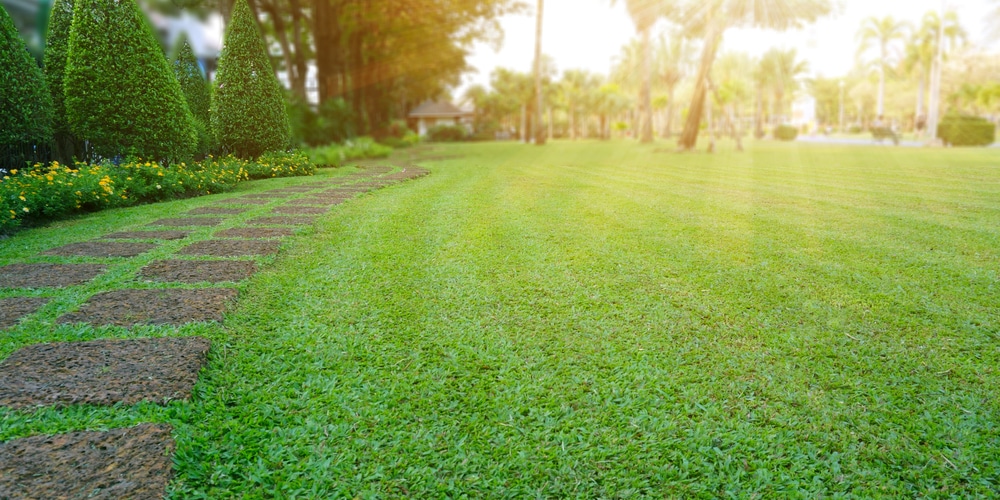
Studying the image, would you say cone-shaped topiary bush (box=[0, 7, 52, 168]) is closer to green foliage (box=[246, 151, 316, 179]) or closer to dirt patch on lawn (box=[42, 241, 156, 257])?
green foliage (box=[246, 151, 316, 179])

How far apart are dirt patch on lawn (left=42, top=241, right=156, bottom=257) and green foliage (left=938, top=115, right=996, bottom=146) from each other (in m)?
17.5

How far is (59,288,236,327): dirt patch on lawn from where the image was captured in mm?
3010

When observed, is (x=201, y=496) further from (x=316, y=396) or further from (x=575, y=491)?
(x=575, y=491)

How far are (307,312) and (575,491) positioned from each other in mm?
1999

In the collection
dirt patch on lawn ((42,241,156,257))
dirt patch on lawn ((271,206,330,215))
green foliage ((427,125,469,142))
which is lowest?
dirt patch on lawn ((42,241,156,257))

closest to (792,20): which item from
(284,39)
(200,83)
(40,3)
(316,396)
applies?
(284,39)

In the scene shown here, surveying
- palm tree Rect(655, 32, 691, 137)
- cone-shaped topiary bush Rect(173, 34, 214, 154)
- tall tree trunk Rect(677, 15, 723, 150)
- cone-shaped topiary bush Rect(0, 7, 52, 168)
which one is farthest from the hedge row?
palm tree Rect(655, 32, 691, 137)

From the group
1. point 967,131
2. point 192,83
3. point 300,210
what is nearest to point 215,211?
point 300,210

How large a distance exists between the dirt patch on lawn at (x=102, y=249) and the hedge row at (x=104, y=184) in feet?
3.27

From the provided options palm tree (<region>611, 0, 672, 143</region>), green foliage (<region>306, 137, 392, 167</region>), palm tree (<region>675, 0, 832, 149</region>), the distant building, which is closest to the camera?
green foliage (<region>306, 137, 392, 167</region>)

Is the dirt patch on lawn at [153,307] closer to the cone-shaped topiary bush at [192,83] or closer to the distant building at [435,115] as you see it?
the cone-shaped topiary bush at [192,83]

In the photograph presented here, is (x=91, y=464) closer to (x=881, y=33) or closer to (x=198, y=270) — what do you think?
(x=198, y=270)

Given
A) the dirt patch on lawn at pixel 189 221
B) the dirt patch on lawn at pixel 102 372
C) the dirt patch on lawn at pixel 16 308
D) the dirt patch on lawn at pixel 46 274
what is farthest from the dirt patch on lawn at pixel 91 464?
the dirt patch on lawn at pixel 189 221

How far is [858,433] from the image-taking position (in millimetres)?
2158
